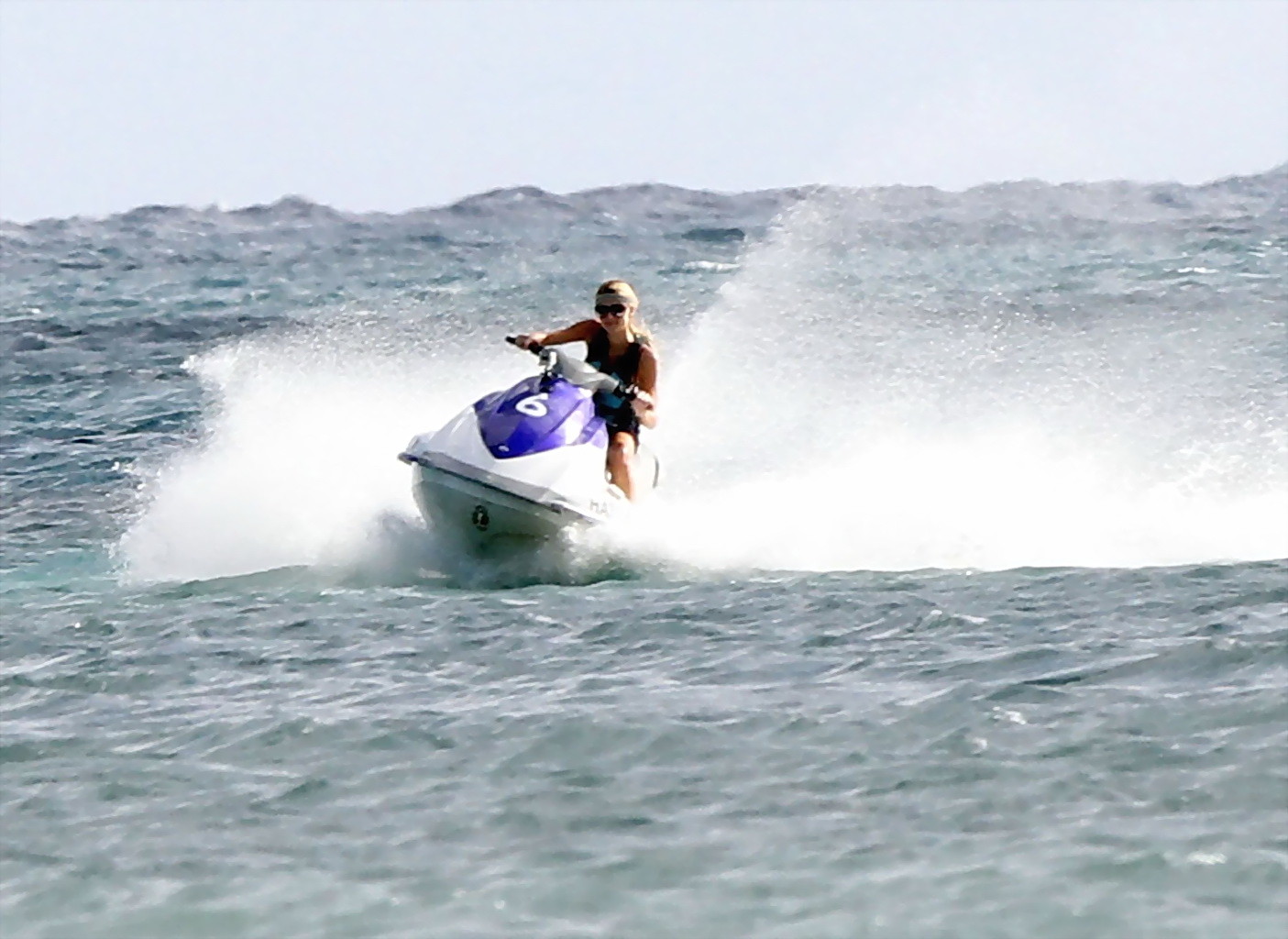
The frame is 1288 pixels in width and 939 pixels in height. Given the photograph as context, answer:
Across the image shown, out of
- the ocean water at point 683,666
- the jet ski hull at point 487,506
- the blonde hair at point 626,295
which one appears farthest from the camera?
the blonde hair at point 626,295

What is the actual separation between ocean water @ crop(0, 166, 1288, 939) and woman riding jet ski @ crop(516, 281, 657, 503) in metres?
0.48

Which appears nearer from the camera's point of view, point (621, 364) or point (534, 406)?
point (534, 406)

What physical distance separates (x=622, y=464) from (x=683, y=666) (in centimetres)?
263

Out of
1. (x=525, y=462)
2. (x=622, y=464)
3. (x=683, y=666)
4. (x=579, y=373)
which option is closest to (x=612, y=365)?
(x=579, y=373)

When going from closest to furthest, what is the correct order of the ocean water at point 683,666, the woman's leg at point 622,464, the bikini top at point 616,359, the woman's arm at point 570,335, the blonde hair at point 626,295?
1. the ocean water at point 683,666
2. the woman's leg at point 622,464
3. the blonde hair at point 626,295
4. the bikini top at point 616,359
5. the woman's arm at point 570,335

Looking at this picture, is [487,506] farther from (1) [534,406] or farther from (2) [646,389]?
(2) [646,389]

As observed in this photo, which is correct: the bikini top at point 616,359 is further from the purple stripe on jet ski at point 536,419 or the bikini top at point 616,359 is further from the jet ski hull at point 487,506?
the jet ski hull at point 487,506

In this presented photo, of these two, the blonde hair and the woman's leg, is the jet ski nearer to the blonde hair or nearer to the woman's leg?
the woman's leg

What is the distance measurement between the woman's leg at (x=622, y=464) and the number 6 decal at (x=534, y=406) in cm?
47

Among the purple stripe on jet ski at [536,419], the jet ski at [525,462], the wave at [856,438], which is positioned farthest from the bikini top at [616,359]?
the wave at [856,438]

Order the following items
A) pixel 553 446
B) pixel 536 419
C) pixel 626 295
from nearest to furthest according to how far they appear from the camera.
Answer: pixel 553 446, pixel 536 419, pixel 626 295

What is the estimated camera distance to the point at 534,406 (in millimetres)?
11008

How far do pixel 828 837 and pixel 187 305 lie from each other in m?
27.0

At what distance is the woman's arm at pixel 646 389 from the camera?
11.3m
